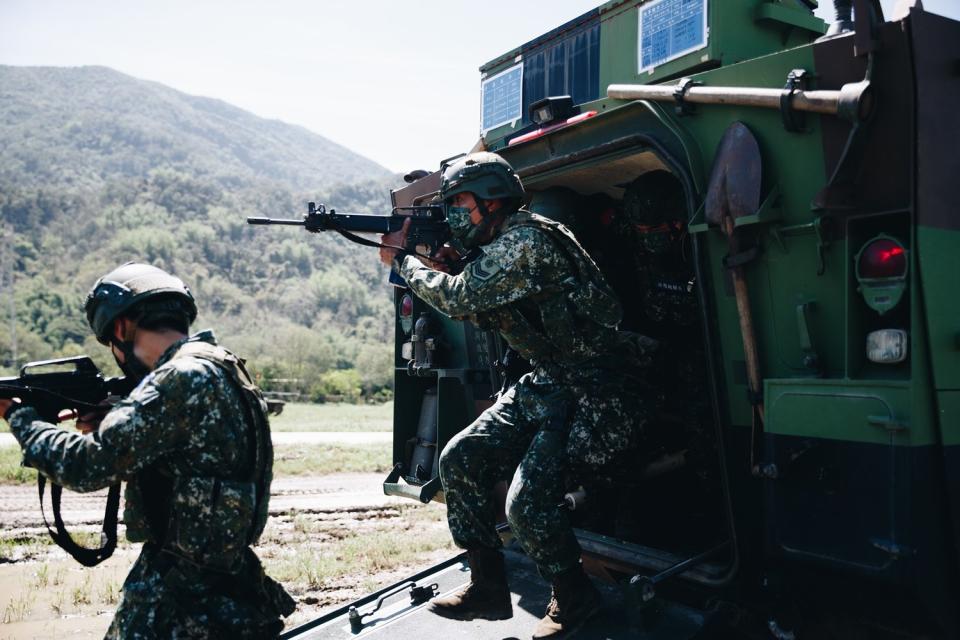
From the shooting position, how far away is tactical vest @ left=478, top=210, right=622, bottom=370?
3.51 metres

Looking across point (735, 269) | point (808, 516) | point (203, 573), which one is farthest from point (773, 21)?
point (203, 573)

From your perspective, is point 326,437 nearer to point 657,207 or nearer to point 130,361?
point 657,207

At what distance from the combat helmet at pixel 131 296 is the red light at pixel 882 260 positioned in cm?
214

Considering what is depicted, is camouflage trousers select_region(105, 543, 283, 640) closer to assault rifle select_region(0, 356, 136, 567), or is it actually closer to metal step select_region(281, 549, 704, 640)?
assault rifle select_region(0, 356, 136, 567)

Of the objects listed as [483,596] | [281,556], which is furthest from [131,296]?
[281,556]

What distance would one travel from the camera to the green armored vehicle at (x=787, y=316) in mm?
2473

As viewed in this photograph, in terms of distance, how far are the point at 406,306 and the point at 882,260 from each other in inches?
124

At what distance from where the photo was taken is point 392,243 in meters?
4.41

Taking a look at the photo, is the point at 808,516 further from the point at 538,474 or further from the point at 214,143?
the point at 214,143

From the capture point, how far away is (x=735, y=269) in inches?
115

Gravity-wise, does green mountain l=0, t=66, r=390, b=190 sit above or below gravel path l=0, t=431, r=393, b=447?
above

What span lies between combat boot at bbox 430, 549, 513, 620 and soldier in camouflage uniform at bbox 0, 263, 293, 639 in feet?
3.30

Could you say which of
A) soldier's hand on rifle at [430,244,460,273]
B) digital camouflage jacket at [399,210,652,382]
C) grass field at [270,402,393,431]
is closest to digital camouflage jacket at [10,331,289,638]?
digital camouflage jacket at [399,210,652,382]

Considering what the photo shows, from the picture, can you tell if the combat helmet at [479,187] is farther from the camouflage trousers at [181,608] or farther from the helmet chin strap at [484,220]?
the camouflage trousers at [181,608]
